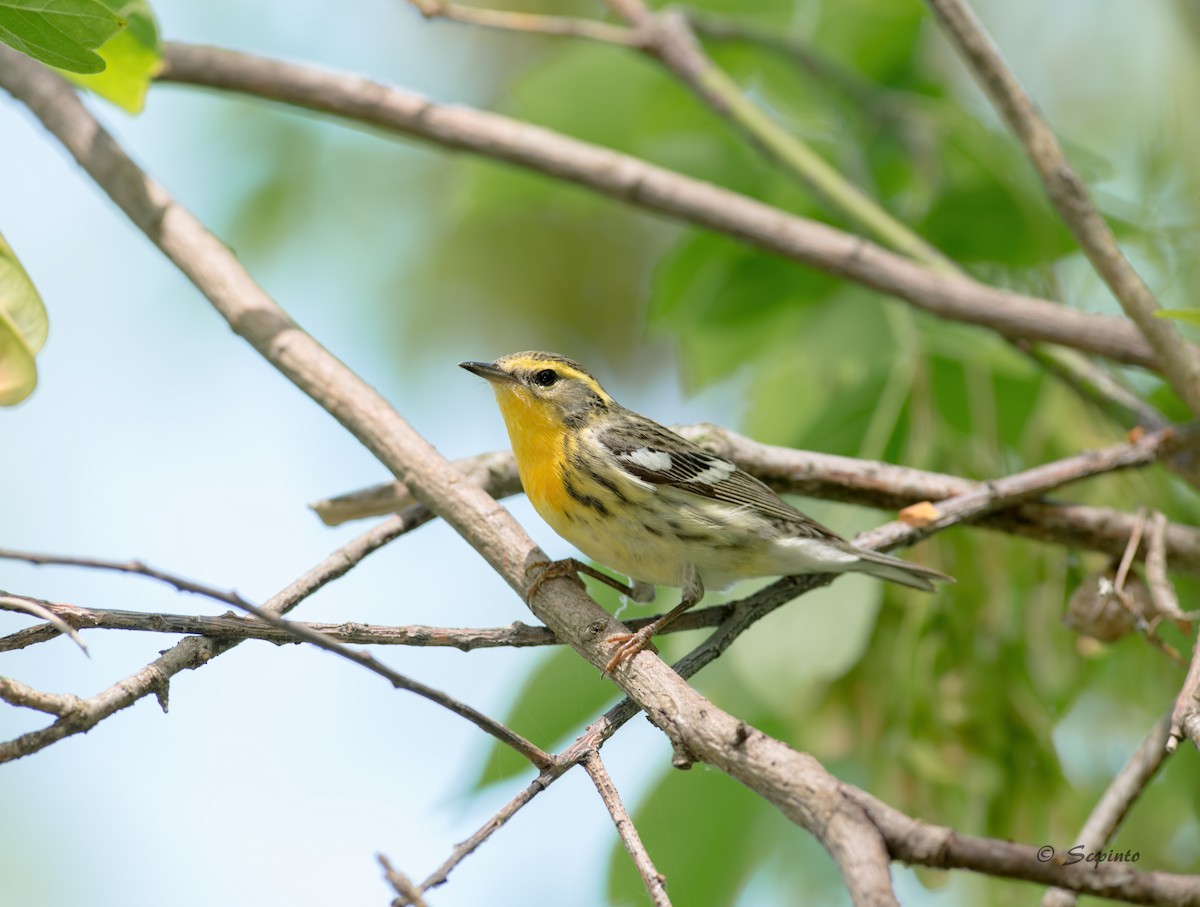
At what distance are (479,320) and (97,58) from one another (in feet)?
15.9

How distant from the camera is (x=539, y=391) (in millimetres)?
3938

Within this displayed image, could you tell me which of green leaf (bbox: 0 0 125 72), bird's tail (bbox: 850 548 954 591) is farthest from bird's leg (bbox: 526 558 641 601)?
green leaf (bbox: 0 0 125 72)

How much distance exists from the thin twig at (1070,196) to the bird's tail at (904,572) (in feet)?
2.66

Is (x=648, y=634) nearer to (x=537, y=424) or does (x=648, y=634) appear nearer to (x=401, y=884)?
(x=401, y=884)

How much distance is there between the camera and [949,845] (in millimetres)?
1548

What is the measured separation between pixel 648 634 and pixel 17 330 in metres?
1.39

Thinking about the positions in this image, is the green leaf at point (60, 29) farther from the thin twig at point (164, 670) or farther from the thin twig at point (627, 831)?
the thin twig at point (627, 831)

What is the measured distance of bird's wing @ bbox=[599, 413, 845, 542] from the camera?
3396 mm

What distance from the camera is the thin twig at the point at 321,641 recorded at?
165cm

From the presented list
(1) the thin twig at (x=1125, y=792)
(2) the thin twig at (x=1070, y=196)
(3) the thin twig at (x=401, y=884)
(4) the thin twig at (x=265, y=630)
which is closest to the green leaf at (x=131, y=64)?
(4) the thin twig at (x=265, y=630)

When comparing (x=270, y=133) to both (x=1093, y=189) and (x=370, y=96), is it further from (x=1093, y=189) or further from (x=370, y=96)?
(x=1093, y=189)

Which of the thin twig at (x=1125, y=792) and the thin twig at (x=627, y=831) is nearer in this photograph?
the thin twig at (x=627, y=831)

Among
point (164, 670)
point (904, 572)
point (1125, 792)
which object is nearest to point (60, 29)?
point (164, 670)

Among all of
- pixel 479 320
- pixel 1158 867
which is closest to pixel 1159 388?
pixel 1158 867
